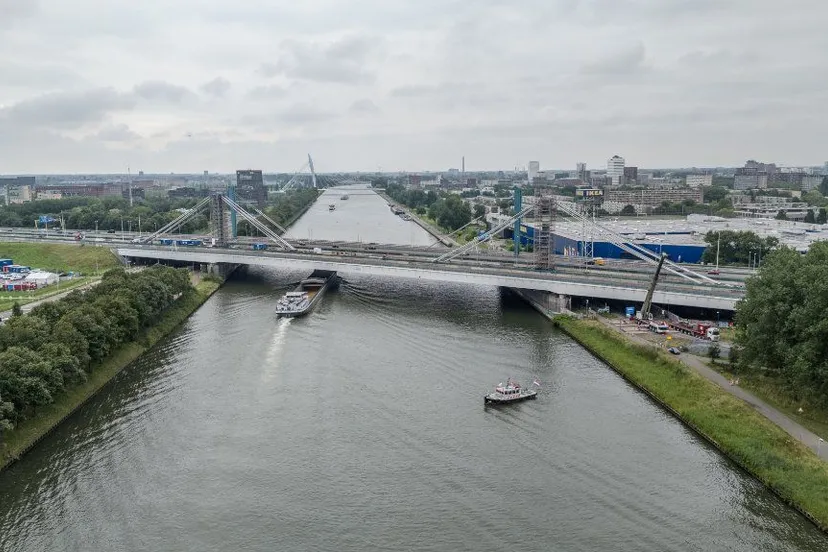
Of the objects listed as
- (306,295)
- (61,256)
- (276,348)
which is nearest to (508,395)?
(276,348)

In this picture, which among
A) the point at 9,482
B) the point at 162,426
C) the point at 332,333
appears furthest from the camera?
the point at 332,333

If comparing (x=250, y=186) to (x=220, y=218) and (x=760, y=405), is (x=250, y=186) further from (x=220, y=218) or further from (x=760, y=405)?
(x=760, y=405)

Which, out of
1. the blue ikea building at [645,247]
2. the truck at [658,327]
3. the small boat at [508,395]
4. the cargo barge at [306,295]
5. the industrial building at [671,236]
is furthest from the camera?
the industrial building at [671,236]

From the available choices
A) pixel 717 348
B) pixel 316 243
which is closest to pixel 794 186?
pixel 316 243

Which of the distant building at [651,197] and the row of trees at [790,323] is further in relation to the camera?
the distant building at [651,197]

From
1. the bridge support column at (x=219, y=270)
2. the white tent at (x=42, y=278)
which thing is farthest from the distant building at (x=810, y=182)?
the white tent at (x=42, y=278)

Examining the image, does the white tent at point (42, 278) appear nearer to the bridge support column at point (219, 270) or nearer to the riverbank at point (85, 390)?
the bridge support column at point (219, 270)

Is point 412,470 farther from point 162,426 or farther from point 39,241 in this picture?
point 39,241
